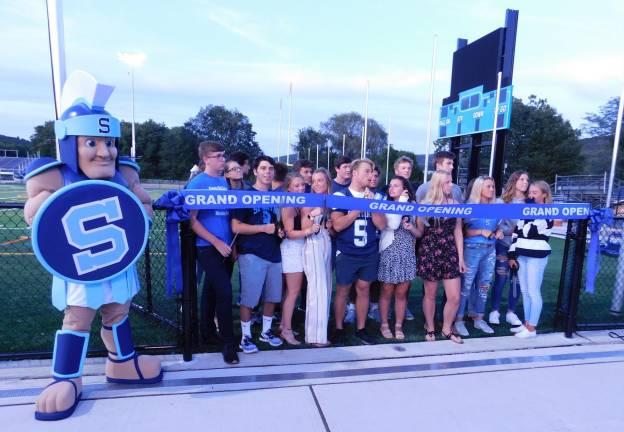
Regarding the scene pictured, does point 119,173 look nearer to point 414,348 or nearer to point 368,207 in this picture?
point 368,207

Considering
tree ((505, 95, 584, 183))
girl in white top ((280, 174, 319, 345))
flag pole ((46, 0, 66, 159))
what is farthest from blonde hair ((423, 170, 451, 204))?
tree ((505, 95, 584, 183))

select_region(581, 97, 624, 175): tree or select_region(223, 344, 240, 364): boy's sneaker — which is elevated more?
select_region(581, 97, 624, 175): tree

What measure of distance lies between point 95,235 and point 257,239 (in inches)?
50.8

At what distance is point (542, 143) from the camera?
43969mm

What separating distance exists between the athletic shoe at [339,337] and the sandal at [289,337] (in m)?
0.34

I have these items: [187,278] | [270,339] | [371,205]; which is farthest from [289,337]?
[371,205]

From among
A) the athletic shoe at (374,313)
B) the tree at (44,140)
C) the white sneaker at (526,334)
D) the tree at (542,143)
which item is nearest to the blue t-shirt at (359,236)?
the athletic shoe at (374,313)

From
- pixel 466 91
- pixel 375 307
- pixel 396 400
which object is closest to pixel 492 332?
pixel 375 307

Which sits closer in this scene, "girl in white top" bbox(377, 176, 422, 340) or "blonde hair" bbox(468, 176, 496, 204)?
"girl in white top" bbox(377, 176, 422, 340)

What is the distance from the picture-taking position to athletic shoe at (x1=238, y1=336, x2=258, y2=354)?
3.61 metres

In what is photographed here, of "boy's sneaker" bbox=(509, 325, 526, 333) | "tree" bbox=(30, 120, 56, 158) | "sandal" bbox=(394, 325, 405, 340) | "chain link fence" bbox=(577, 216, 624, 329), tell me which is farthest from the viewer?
"tree" bbox=(30, 120, 56, 158)

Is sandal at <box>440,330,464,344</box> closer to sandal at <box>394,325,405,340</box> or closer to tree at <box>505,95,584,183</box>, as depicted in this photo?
sandal at <box>394,325,405,340</box>

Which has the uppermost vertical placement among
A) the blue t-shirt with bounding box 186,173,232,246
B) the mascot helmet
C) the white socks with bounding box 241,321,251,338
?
the mascot helmet

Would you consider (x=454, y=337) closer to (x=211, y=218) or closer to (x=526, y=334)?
(x=526, y=334)
